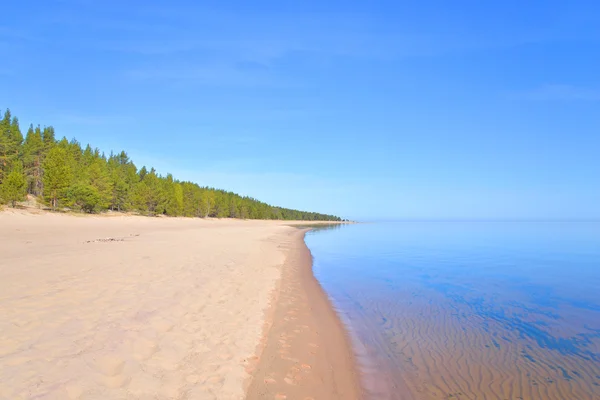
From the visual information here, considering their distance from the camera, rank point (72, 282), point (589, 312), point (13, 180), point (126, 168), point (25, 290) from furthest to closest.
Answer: point (126, 168) < point (13, 180) < point (589, 312) < point (72, 282) < point (25, 290)

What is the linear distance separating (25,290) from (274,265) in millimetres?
11316

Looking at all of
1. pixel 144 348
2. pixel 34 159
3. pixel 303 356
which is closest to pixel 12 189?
pixel 34 159

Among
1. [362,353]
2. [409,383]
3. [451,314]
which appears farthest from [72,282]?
[451,314]

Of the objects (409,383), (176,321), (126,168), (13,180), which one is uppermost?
(126,168)

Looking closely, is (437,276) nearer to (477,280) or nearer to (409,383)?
(477,280)

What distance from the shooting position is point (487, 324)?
10.3 meters

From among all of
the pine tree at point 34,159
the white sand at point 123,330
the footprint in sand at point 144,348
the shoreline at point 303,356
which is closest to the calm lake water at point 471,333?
the shoreline at point 303,356

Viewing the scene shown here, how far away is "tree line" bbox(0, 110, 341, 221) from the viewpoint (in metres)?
51.3

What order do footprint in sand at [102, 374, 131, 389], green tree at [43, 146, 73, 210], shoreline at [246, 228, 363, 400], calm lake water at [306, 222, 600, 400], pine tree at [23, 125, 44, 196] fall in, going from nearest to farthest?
footprint in sand at [102, 374, 131, 389] < shoreline at [246, 228, 363, 400] < calm lake water at [306, 222, 600, 400] < green tree at [43, 146, 73, 210] < pine tree at [23, 125, 44, 196]

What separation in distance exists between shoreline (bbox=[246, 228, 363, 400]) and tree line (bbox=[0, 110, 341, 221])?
4901cm

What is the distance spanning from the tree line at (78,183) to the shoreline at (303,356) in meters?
49.0

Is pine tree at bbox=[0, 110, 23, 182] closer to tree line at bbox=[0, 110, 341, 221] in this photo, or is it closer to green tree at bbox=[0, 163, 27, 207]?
tree line at bbox=[0, 110, 341, 221]

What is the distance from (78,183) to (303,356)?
62354 millimetres

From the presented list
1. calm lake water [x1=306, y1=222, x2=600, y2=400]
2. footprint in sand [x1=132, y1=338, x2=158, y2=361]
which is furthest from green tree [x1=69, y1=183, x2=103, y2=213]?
footprint in sand [x1=132, y1=338, x2=158, y2=361]
